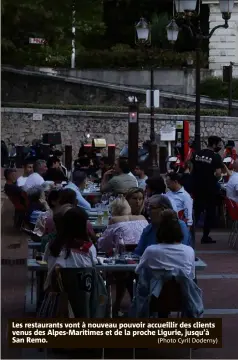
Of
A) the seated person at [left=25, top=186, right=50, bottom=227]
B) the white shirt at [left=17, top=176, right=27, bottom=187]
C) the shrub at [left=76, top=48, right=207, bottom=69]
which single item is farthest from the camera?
the shrub at [left=76, top=48, right=207, bottom=69]

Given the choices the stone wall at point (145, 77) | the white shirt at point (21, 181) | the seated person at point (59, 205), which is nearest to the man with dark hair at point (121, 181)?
the white shirt at point (21, 181)

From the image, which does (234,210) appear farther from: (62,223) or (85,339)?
(85,339)

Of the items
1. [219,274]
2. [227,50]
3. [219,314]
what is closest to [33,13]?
[219,274]

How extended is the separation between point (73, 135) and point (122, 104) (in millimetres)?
4645

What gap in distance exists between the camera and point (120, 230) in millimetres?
12102

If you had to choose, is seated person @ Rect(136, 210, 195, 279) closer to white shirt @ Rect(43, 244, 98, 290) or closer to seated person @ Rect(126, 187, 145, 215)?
white shirt @ Rect(43, 244, 98, 290)

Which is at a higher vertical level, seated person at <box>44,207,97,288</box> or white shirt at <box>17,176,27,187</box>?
seated person at <box>44,207,97,288</box>

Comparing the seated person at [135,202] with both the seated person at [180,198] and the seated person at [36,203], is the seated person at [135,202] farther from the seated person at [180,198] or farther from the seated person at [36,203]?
the seated person at [36,203]

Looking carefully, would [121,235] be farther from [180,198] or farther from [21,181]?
[21,181]

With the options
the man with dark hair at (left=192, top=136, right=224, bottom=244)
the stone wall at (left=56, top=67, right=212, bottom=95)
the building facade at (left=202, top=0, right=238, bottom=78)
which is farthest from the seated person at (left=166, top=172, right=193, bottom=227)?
the building facade at (left=202, top=0, right=238, bottom=78)

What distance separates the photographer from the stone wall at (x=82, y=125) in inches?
2060

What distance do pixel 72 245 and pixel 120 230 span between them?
2.07m

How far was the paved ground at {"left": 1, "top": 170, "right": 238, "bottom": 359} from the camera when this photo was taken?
10141mm

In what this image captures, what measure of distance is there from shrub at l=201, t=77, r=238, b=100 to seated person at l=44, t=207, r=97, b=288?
48626 mm
